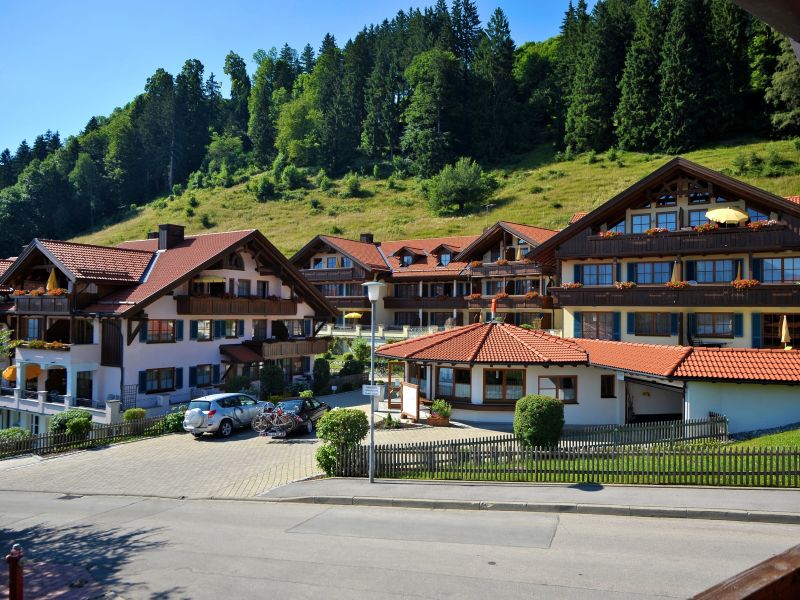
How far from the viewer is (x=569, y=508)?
14.9 m

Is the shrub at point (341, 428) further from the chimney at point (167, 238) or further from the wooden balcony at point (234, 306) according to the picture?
the chimney at point (167, 238)

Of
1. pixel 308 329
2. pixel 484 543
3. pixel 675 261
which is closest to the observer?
pixel 484 543

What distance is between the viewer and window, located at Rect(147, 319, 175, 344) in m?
33.0

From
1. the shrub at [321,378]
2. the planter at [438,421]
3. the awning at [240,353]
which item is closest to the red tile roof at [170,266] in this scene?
the awning at [240,353]

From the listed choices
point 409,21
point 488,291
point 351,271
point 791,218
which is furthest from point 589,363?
point 409,21

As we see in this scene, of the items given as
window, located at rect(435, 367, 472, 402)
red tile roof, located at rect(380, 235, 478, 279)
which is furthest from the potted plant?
red tile roof, located at rect(380, 235, 478, 279)

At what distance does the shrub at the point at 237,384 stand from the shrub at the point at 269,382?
86 centimetres

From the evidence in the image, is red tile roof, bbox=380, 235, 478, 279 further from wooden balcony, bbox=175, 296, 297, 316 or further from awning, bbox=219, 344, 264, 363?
awning, bbox=219, 344, 264, 363

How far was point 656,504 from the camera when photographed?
47.8 ft

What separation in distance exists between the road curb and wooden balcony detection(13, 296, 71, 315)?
2145 centimetres

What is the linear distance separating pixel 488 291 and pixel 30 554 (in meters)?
45.9

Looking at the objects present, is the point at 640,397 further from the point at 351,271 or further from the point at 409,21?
the point at 409,21

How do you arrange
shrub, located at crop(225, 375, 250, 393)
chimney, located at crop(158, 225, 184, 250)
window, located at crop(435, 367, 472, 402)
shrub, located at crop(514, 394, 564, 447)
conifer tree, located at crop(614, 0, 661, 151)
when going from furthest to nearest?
conifer tree, located at crop(614, 0, 661, 151) < chimney, located at crop(158, 225, 184, 250) < shrub, located at crop(225, 375, 250, 393) < window, located at crop(435, 367, 472, 402) < shrub, located at crop(514, 394, 564, 447)

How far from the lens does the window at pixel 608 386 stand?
28.9 metres
